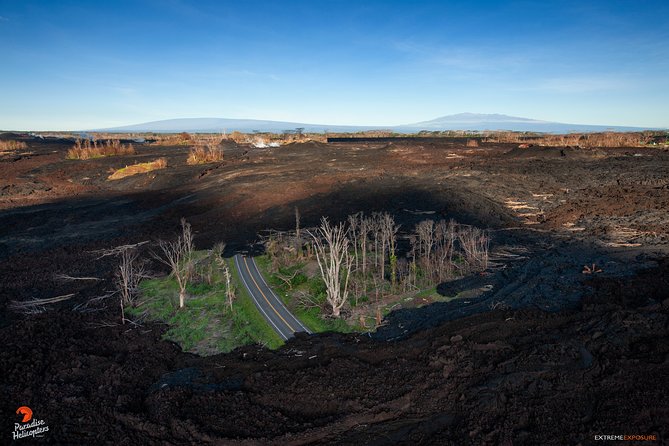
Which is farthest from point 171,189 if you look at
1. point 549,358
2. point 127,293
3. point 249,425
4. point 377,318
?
point 549,358

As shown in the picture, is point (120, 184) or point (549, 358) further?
point (120, 184)

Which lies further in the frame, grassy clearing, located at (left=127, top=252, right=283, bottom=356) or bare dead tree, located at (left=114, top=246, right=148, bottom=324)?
bare dead tree, located at (left=114, top=246, right=148, bottom=324)

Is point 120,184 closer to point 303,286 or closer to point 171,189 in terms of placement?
point 171,189

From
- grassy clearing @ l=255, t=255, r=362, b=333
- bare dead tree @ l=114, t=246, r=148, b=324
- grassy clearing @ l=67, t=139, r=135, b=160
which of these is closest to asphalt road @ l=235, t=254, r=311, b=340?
grassy clearing @ l=255, t=255, r=362, b=333

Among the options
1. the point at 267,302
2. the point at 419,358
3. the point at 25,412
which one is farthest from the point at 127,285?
the point at 419,358

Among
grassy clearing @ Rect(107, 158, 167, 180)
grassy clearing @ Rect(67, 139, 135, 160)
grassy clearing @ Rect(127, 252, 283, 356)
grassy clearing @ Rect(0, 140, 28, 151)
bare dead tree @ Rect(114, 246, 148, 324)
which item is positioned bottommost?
grassy clearing @ Rect(127, 252, 283, 356)

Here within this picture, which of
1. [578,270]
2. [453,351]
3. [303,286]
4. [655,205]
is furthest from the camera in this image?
[655,205]

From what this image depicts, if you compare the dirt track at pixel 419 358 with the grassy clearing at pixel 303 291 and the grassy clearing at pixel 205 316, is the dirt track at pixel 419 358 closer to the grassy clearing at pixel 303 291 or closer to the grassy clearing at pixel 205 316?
the grassy clearing at pixel 205 316

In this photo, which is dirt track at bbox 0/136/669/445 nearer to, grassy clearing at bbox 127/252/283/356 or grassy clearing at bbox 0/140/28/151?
grassy clearing at bbox 127/252/283/356

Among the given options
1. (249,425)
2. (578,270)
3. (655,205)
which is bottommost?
(249,425)
